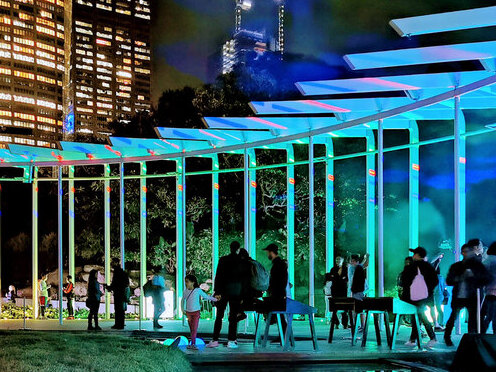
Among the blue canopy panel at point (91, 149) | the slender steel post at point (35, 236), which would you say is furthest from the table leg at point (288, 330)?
the slender steel post at point (35, 236)

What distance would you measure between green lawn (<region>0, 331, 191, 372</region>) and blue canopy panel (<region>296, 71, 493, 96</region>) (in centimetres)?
468

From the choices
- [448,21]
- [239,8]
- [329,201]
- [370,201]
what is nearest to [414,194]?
[370,201]

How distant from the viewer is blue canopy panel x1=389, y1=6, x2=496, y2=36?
9570 mm

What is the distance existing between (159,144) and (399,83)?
24.2 feet

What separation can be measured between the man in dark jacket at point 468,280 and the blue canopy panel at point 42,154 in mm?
10660

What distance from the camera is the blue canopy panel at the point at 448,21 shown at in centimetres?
957

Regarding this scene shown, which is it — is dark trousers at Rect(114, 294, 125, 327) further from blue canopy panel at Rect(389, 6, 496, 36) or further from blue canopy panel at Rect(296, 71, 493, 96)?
blue canopy panel at Rect(389, 6, 496, 36)

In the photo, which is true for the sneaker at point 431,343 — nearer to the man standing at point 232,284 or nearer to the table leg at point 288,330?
the table leg at point 288,330

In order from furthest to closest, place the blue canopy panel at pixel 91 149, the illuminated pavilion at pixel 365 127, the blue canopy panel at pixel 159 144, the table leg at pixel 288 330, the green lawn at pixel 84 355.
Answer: the blue canopy panel at pixel 91 149
the blue canopy panel at pixel 159 144
the table leg at pixel 288 330
the illuminated pavilion at pixel 365 127
the green lawn at pixel 84 355

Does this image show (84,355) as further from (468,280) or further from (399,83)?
(399,83)

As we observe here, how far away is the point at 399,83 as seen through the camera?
1208 cm

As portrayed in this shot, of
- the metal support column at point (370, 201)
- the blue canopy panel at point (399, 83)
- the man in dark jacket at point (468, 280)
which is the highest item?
the blue canopy panel at point (399, 83)

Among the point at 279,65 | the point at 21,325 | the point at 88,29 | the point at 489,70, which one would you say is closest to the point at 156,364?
the point at 489,70

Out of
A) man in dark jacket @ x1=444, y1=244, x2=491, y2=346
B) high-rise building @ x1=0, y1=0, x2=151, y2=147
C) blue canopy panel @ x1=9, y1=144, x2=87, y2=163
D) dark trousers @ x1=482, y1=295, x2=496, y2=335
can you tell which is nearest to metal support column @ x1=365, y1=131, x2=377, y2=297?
man in dark jacket @ x1=444, y1=244, x2=491, y2=346
